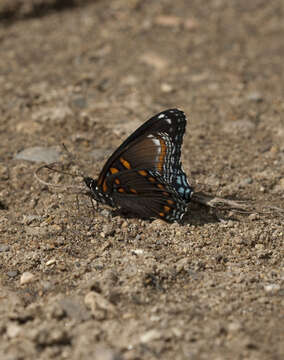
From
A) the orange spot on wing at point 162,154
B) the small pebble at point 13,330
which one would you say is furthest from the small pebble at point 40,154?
the small pebble at point 13,330

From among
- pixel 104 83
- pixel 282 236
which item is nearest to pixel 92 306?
pixel 282 236

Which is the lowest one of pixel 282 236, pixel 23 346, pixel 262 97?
pixel 23 346

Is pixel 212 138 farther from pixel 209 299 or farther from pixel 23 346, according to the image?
pixel 23 346

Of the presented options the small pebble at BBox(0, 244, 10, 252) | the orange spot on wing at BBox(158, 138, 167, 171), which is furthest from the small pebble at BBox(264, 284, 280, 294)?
the small pebble at BBox(0, 244, 10, 252)

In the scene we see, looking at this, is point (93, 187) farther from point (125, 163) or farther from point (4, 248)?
point (4, 248)

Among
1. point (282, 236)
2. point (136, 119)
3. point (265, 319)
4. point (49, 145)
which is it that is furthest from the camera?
point (136, 119)

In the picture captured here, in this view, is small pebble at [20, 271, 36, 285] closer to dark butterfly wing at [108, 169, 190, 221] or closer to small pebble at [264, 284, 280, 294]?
dark butterfly wing at [108, 169, 190, 221]

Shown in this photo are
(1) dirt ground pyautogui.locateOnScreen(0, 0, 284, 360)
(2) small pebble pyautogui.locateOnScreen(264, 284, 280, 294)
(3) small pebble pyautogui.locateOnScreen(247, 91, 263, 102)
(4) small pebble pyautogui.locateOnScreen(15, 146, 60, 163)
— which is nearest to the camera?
(1) dirt ground pyautogui.locateOnScreen(0, 0, 284, 360)
